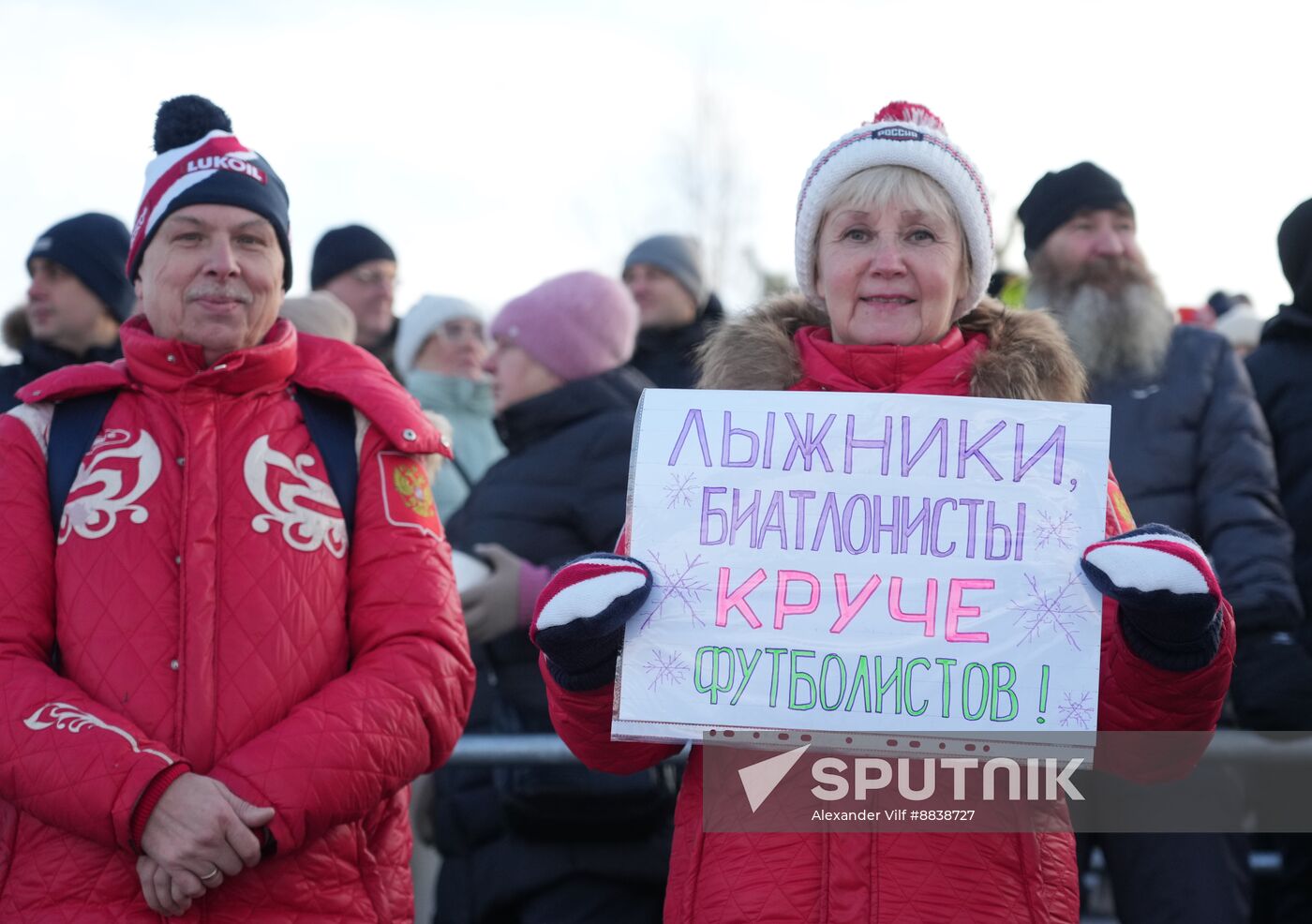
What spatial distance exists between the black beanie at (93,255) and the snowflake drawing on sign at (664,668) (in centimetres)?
344

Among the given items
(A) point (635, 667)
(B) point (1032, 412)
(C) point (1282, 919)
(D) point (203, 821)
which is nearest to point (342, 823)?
(D) point (203, 821)

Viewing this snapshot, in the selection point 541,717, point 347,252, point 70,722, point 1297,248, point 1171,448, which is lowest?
point 541,717

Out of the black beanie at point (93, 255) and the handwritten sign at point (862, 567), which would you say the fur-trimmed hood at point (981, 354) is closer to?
the handwritten sign at point (862, 567)

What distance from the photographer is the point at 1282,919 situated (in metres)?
4.21

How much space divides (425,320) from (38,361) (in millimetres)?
1638

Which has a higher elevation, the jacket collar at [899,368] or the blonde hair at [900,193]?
the blonde hair at [900,193]

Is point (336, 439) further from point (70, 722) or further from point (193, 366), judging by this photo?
point (70, 722)

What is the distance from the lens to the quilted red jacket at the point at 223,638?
2811 millimetres

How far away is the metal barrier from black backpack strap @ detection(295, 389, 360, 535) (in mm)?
1024

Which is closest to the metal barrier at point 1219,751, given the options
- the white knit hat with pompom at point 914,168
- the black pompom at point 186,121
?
the white knit hat with pompom at point 914,168

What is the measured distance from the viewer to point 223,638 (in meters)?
2.95

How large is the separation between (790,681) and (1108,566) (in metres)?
0.54

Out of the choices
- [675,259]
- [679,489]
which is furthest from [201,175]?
[675,259]

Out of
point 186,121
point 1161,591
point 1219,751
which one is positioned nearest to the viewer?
point 1161,591
